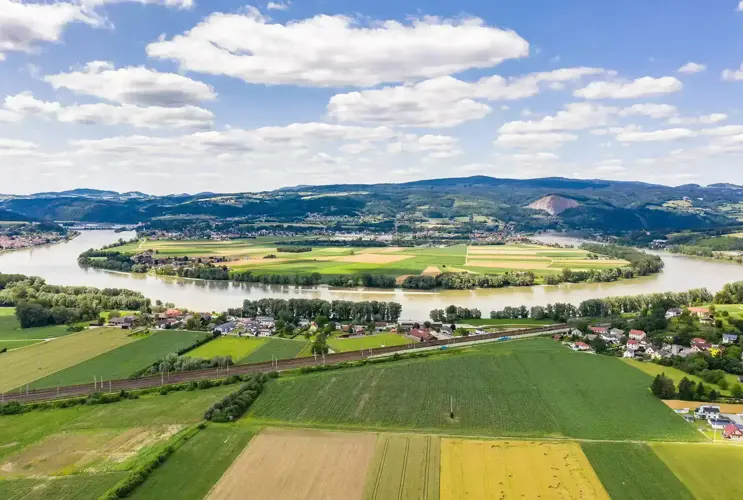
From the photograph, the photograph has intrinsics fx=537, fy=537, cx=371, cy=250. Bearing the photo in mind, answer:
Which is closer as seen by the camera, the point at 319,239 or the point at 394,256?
the point at 394,256

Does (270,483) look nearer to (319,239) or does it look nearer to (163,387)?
(163,387)

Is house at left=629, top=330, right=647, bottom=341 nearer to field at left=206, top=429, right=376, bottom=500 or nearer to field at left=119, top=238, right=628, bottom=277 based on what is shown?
field at left=206, top=429, right=376, bottom=500

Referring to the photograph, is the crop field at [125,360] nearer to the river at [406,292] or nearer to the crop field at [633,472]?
the river at [406,292]

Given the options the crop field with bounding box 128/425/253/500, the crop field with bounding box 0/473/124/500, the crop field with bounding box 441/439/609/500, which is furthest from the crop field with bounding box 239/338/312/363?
the crop field with bounding box 441/439/609/500

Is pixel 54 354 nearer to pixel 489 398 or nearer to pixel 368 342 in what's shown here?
pixel 368 342

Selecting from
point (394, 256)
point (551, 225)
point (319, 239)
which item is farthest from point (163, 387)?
point (551, 225)

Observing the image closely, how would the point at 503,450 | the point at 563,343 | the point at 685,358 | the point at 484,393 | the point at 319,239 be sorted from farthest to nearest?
1. the point at 319,239
2. the point at 563,343
3. the point at 685,358
4. the point at 484,393
5. the point at 503,450
